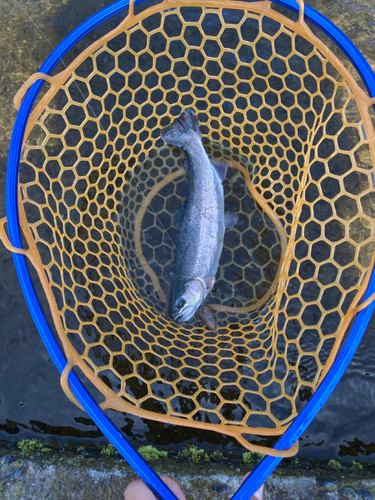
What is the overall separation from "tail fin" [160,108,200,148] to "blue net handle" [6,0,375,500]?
1.03 m

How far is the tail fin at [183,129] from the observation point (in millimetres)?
3109

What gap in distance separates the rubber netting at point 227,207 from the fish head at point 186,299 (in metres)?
0.46

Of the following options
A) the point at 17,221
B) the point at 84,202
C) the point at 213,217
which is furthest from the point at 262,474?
the point at 84,202

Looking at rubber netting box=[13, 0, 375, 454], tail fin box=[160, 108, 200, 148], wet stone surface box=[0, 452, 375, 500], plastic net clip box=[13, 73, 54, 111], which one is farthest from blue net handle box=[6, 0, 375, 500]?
wet stone surface box=[0, 452, 375, 500]

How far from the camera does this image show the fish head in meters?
2.85

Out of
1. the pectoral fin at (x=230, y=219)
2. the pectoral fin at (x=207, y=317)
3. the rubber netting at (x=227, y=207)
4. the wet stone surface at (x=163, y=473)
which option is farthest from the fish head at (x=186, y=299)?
the wet stone surface at (x=163, y=473)

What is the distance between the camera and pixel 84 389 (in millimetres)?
2131

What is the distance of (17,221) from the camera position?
2242mm

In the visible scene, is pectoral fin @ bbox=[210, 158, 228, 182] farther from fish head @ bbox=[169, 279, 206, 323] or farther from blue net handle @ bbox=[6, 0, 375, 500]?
blue net handle @ bbox=[6, 0, 375, 500]

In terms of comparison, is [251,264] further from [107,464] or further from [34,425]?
[34,425]

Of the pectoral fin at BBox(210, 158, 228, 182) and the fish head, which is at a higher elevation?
the pectoral fin at BBox(210, 158, 228, 182)

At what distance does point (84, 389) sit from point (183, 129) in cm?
231

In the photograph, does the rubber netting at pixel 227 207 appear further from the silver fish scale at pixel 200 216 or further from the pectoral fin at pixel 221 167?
the silver fish scale at pixel 200 216

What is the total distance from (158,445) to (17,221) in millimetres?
2508
